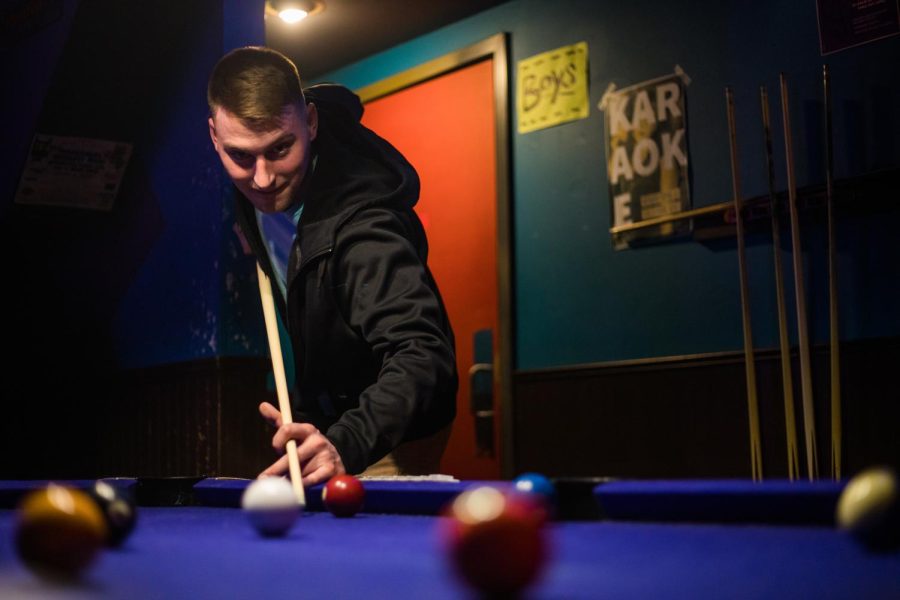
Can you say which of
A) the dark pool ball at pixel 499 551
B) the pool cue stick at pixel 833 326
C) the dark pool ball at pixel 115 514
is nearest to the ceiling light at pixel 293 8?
the pool cue stick at pixel 833 326

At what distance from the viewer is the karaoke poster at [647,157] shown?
11.7ft

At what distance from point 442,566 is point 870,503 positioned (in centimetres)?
44

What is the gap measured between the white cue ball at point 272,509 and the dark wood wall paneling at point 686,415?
2.22 metres

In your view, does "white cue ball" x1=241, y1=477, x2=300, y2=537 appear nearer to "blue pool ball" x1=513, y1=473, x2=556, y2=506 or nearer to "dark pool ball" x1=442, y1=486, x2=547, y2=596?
"blue pool ball" x1=513, y1=473, x2=556, y2=506

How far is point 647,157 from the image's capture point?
364cm

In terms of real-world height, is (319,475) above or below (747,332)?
below

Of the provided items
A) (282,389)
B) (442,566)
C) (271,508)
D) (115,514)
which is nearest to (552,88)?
(282,389)

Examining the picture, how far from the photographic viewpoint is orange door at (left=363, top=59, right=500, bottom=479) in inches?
163

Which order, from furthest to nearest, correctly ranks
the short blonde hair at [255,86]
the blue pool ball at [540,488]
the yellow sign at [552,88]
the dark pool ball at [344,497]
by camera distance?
the yellow sign at [552,88] < the short blonde hair at [255,86] < the dark pool ball at [344,497] < the blue pool ball at [540,488]

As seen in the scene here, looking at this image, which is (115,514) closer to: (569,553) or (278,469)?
(569,553)

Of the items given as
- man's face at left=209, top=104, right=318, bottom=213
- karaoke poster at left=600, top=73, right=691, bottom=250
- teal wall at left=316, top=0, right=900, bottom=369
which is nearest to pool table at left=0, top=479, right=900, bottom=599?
man's face at left=209, top=104, right=318, bottom=213

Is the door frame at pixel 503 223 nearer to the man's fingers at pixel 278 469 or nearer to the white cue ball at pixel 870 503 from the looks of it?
the man's fingers at pixel 278 469

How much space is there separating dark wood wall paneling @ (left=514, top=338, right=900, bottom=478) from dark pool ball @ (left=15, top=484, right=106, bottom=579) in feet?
8.52

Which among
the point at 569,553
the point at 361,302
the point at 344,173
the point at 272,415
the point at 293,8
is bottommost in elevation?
the point at 569,553
